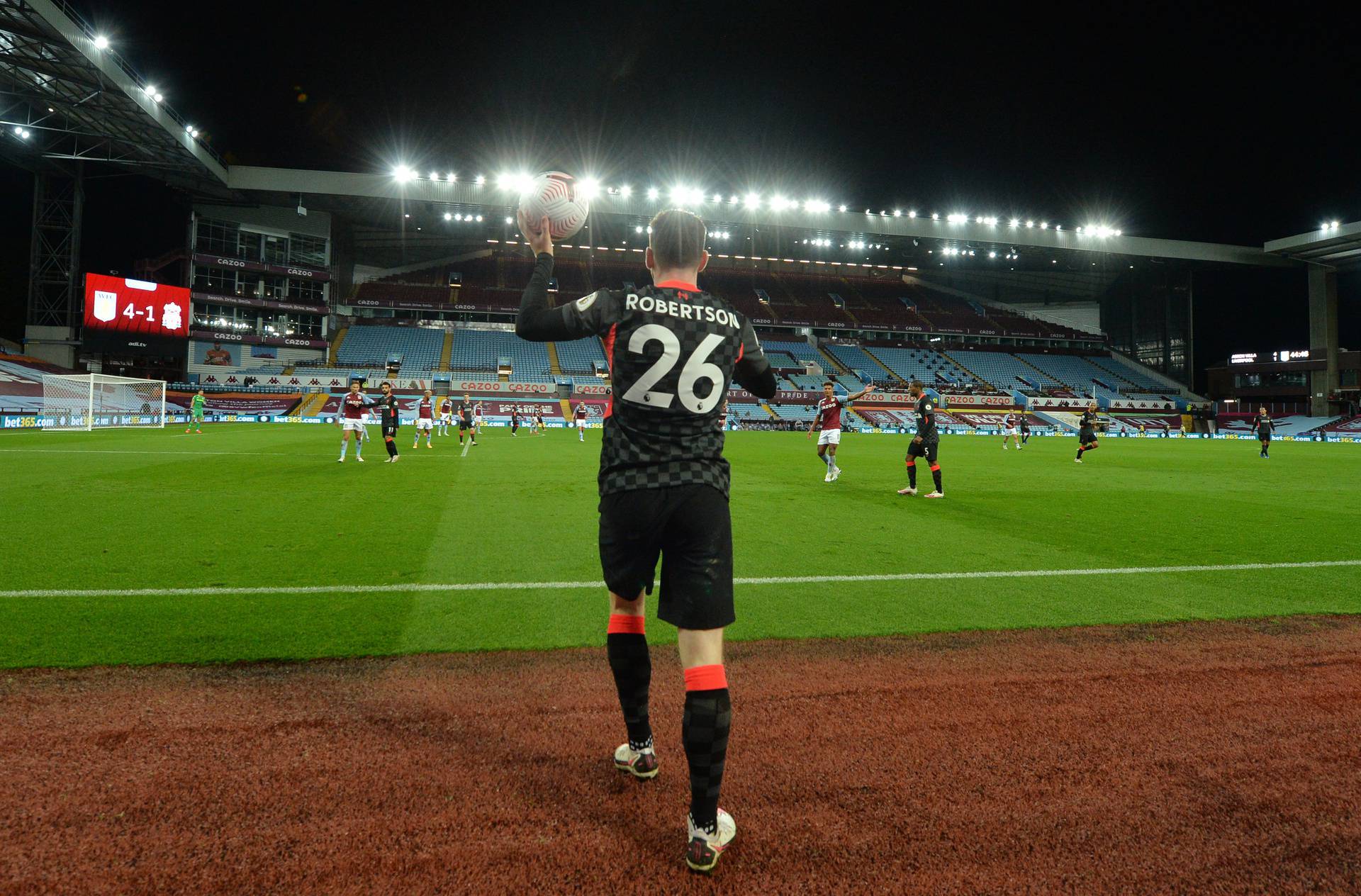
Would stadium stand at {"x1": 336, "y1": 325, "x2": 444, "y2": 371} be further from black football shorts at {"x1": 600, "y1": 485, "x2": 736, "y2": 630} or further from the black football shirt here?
black football shorts at {"x1": 600, "y1": 485, "x2": 736, "y2": 630}

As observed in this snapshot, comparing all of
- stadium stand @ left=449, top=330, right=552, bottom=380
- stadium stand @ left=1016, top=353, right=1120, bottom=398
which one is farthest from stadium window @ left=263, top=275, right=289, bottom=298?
stadium stand @ left=1016, top=353, right=1120, bottom=398

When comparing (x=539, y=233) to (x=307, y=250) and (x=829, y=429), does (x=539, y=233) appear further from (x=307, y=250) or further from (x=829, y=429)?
(x=307, y=250)

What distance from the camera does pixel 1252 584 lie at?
18.3 feet

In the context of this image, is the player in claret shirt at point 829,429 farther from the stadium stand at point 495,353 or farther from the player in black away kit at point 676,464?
the stadium stand at point 495,353

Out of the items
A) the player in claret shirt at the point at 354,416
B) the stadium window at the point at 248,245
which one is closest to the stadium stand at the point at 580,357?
the stadium window at the point at 248,245

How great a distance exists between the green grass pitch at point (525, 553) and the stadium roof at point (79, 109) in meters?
25.4

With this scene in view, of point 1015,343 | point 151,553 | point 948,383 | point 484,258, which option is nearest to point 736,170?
point 948,383

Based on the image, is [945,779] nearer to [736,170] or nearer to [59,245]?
[736,170]

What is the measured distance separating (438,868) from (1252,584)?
6689mm

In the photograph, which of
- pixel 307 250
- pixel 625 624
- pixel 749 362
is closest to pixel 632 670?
pixel 625 624

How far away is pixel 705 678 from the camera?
7.25 ft

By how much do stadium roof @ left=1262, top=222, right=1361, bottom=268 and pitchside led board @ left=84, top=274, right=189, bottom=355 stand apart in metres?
77.5

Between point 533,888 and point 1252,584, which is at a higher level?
point 1252,584

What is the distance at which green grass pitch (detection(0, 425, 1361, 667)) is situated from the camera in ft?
13.8
